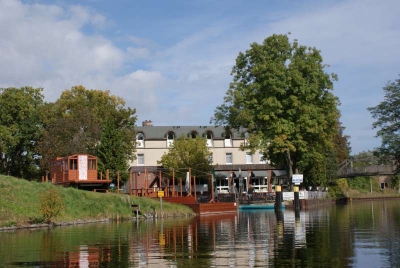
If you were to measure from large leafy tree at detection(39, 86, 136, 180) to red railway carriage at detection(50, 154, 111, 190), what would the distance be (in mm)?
7969

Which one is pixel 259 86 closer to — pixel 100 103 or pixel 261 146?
pixel 261 146

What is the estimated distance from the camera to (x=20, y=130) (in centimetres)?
6850

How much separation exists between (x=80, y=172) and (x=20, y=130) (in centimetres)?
2196

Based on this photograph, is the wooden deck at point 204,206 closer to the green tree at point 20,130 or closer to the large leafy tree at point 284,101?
the large leafy tree at point 284,101

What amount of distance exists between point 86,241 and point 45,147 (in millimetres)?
41814

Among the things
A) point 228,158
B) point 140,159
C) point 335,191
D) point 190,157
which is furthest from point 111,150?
point 335,191

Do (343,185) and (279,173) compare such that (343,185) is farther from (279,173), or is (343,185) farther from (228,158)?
(228,158)

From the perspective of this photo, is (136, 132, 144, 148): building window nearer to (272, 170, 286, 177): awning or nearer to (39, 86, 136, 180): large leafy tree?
(39, 86, 136, 180): large leafy tree

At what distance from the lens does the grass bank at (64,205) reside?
112 feet

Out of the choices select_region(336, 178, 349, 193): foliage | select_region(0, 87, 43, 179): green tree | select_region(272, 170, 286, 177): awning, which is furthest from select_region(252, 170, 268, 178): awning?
select_region(0, 87, 43, 179): green tree

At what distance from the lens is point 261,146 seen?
168 feet

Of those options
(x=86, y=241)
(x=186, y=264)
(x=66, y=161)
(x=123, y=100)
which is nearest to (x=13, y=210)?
(x=86, y=241)

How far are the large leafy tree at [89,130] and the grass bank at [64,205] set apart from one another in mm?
16298

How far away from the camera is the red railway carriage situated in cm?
5006
